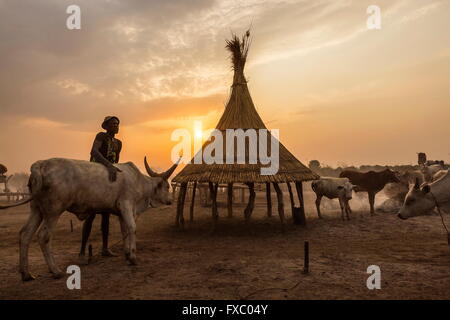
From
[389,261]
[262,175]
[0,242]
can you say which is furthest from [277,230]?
[0,242]

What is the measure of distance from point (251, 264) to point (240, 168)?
373 cm

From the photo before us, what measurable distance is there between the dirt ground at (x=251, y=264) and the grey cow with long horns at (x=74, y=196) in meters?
0.58

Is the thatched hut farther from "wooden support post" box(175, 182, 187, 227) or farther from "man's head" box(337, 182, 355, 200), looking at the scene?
"man's head" box(337, 182, 355, 200)

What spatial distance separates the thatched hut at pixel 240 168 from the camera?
8844 millimetres

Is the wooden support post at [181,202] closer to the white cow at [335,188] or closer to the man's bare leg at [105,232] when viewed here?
the man's bare leg at [105,232]

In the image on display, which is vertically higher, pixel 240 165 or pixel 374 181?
pixel 240 165

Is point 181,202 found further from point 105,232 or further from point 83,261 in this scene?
point 83,261

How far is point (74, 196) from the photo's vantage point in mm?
4914

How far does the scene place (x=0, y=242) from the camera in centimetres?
838

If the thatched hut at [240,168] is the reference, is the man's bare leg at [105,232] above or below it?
below

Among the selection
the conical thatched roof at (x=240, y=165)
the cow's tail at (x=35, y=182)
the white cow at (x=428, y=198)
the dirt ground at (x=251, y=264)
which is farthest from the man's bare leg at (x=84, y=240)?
the white cow at (x=428, y=198)

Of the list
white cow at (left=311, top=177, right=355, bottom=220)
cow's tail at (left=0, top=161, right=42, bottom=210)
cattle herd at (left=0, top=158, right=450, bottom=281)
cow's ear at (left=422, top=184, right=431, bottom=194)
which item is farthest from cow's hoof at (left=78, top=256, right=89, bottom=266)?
white cow at (left=311, top=177, right=355, bottom=220)

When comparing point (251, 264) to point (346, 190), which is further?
point (346, 190)

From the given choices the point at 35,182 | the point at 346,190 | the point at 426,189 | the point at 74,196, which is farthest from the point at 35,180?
the point at 346,190
